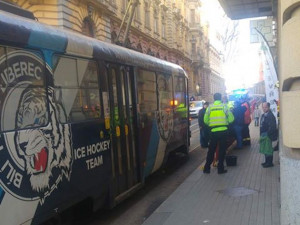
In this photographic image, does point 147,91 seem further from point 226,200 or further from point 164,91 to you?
point 226,200

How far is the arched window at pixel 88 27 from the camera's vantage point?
1040 inches

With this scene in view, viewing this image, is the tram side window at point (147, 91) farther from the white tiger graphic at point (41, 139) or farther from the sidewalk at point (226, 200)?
the white tiger graphic at point (41, 139)

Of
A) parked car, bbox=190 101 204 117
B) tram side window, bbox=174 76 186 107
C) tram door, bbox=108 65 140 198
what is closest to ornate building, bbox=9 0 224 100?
parked car, bbox=190 101 204 117

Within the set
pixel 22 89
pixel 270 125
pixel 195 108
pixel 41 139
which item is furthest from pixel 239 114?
pixel 195 108

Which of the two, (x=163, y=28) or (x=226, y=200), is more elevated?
(x=163, y=28)

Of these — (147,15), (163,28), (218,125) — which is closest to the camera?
(218,125)

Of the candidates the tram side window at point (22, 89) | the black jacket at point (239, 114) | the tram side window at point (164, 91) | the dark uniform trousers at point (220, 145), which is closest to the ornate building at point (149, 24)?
the black jacket at point (239, 114)

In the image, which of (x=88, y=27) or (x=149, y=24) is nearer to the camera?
(x=88, y=27)

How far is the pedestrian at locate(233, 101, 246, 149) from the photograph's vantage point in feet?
45.7

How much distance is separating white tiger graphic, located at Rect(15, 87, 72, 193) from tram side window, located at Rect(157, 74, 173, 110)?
445cm

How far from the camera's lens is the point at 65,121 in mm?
5391

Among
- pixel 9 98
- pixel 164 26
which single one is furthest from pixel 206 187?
pixel 164 26

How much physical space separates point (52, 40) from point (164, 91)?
5063 mm

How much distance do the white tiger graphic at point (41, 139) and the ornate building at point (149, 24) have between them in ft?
44.8
